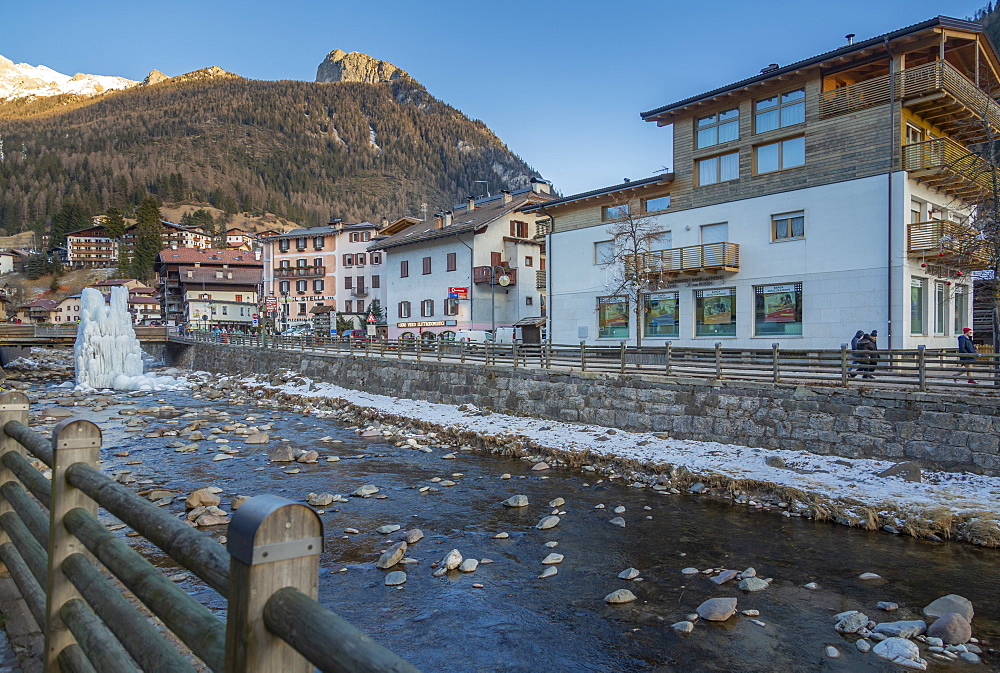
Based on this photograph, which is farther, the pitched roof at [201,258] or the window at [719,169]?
the pitched roof at [201,258]

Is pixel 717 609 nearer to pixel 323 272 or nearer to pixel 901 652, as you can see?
pixel 901 652

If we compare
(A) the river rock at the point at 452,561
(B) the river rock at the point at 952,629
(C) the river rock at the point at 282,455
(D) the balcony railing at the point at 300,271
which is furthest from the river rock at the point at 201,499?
(D) the balcony railing at the point at 300,271

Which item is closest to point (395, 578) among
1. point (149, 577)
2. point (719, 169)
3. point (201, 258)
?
point (149, 577)

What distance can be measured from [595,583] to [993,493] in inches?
344

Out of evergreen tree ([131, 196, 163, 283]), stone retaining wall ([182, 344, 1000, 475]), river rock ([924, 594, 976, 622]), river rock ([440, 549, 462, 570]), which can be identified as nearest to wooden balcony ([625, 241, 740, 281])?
stone retaining wall ([182, 344, 1000, 475])

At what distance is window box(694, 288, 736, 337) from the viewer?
28.0m

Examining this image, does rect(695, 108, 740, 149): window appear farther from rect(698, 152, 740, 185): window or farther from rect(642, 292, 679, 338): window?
rect(642, 292, 679, 338): window

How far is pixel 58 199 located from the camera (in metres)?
173

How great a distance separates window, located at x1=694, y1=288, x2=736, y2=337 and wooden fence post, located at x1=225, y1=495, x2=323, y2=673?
2826cm

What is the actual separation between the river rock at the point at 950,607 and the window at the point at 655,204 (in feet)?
79.7

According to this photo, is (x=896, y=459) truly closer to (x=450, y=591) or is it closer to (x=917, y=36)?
(x=450, y=591)

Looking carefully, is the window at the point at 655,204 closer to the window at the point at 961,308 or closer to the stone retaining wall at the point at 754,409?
the stone retaining wall at the point at 754,409

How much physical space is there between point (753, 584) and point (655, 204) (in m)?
24.4

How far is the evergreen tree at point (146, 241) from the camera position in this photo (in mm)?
126875
